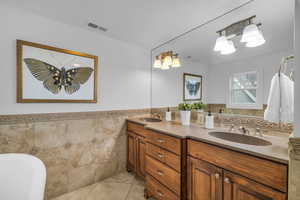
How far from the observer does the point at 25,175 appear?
3.04 ft

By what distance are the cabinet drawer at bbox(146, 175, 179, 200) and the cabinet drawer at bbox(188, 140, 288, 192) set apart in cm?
54

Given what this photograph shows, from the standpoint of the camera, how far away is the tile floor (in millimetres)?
1719

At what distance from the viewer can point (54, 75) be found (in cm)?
172

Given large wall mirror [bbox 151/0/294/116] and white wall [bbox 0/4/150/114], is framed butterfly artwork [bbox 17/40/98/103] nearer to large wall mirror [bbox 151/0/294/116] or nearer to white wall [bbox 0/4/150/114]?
white wall [bbox 0/4/150/114]

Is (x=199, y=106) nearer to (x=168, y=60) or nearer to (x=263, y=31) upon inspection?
(x=168, y=60)

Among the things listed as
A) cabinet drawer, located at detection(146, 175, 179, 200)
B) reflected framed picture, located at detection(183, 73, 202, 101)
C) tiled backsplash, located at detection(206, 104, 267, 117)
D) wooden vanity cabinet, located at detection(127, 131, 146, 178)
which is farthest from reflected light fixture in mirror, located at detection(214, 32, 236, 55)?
cabinet drawer, located at detection(146, 175, 179, 200)

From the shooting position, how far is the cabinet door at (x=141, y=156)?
1.94m

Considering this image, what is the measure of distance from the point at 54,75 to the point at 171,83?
176cm

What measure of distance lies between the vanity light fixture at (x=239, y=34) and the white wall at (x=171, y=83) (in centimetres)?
36

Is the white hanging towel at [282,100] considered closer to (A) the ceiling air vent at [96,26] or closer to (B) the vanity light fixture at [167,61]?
(B) the vanity light fixture at [167,61]

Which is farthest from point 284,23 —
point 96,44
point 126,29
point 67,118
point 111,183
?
point 111,183

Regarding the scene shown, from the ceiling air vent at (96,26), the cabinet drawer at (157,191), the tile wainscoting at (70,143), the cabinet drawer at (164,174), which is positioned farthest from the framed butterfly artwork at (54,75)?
the cabinet drawer at (157,191)

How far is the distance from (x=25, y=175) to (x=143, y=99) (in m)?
1.91

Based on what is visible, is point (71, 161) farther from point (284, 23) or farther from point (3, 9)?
point (284, 23)
